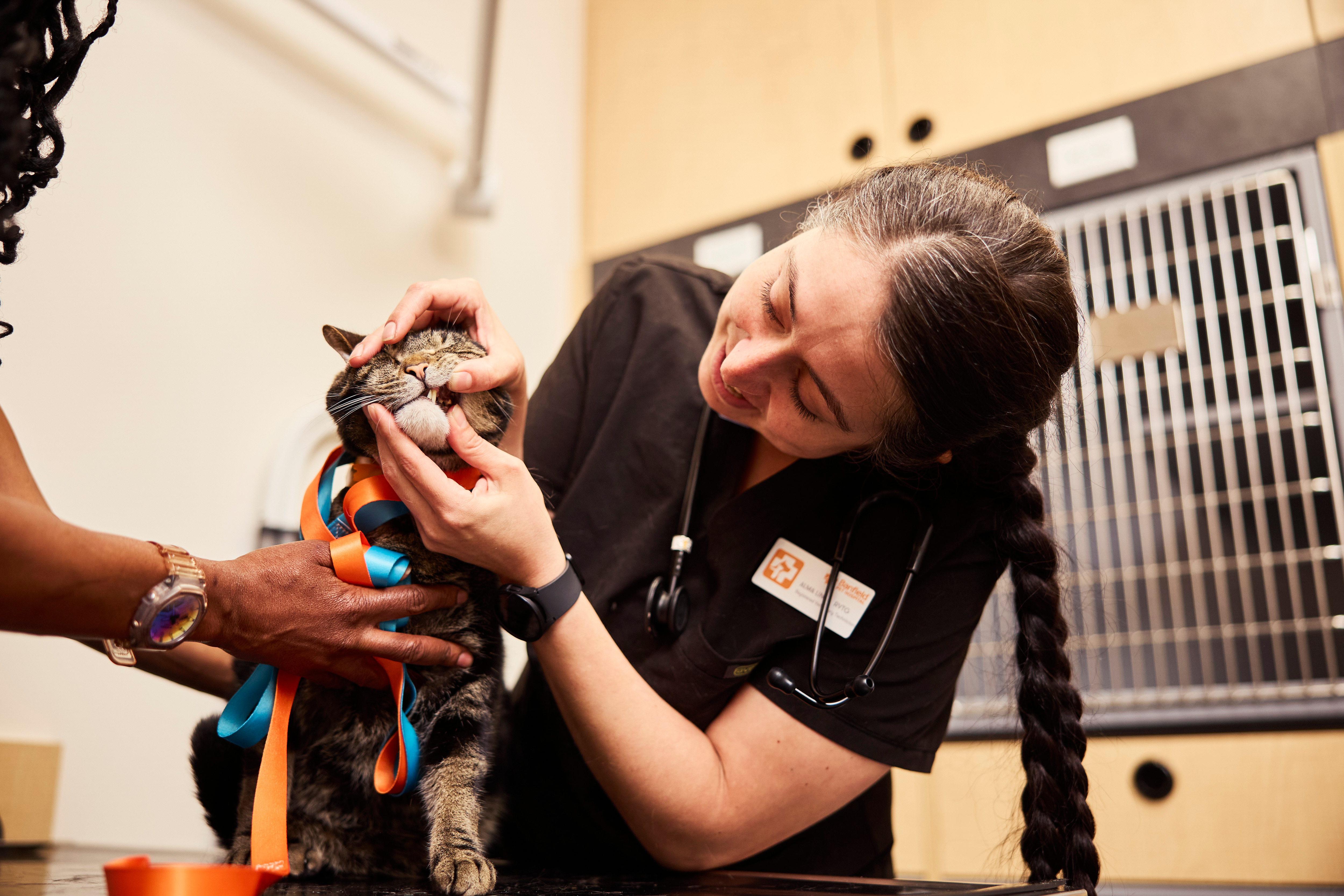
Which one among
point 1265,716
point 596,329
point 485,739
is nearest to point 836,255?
point 596,329

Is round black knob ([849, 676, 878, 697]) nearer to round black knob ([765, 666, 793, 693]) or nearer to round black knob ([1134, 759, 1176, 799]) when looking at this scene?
round black knob ([765, 666, 793, 693])

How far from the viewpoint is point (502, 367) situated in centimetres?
90

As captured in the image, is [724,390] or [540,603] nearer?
[540,603]

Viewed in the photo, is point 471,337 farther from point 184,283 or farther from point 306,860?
point 184,283

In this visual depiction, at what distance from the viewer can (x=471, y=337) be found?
0.98 meters

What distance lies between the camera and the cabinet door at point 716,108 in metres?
2.08

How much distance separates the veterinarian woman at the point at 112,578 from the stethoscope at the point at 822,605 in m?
0.25

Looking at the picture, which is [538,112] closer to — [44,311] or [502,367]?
[44,311]

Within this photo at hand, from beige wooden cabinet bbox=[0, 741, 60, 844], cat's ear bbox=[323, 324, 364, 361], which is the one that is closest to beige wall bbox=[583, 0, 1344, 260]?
cat's ear bbox=[323, 324, 364, 361]

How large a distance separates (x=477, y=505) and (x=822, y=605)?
1.37ft

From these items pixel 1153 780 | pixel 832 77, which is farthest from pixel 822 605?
pixel 832 77

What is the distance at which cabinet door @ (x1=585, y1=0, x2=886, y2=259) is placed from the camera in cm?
208

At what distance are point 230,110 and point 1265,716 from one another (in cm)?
207

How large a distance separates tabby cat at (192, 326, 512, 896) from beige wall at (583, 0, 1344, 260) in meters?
1.33
